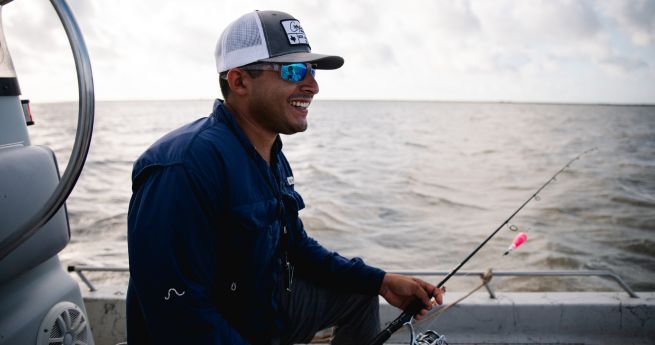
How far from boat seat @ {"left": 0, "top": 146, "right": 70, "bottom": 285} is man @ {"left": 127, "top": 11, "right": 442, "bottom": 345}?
0.31 metres

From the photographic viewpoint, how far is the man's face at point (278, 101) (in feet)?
6.18

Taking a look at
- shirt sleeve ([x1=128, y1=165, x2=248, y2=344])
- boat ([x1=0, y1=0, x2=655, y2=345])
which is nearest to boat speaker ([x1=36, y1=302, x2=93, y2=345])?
boat ([x1=0, y1=0, x2=655, y2=345])

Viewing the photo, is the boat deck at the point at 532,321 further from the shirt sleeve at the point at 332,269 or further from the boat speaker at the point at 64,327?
the boat speaker at the point at 64,327

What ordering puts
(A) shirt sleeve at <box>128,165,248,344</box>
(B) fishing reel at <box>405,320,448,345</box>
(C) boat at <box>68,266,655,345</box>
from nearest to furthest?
(A) shirt sleeve at <box>128,165,248,344</box>
(B) fishing reel at <box>405,320,448,345</box>
(C) boat at <box>68,266,655,345</box>

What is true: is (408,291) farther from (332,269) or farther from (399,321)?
(332,269)

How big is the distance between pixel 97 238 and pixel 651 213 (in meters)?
10.7

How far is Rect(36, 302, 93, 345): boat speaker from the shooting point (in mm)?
1484

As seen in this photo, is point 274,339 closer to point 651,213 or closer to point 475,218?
point 475,218

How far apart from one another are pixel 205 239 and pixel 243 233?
195mm

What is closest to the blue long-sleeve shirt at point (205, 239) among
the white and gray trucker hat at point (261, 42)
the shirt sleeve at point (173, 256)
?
the shirt sleeve at point (173, 256)

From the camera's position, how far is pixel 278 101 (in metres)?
1.92

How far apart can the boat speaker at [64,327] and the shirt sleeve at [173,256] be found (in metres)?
0.40

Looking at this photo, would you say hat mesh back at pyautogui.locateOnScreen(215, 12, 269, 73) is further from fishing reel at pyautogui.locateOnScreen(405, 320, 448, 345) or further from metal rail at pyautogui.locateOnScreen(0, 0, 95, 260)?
fishing reel at pyautogui.locateOnScreen(405, 320, 448, 345)

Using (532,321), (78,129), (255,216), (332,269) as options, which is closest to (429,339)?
(332,269)
